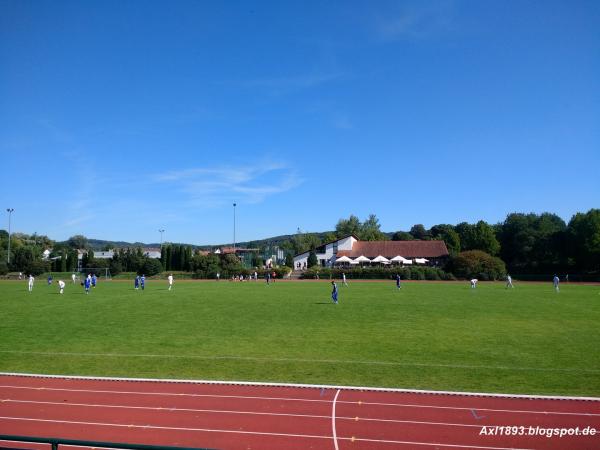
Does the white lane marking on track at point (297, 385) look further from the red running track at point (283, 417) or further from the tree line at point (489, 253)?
the tree line at point (489, 253)

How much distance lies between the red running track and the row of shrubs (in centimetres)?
5131

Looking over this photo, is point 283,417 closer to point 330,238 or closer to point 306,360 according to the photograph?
point 306,360

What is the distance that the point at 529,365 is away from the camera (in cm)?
1198

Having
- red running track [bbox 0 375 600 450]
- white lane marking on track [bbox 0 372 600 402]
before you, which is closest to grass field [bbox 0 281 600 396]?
white lane marking on track [bbox 0 372 600 402]

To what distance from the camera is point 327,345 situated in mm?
14711

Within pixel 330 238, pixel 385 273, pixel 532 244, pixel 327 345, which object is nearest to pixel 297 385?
pixel 327 345

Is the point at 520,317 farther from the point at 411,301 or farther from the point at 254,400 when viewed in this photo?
the point at 254,400

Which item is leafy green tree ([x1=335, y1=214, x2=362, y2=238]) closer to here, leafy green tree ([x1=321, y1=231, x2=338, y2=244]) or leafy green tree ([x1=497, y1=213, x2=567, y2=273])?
leafy green tree ([x1=321, y1=231, x2=338, y2=244])

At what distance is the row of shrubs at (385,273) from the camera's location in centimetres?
5934

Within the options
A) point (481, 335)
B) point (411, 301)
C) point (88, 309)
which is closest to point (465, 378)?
point (481, 335)

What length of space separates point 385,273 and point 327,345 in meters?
48.0

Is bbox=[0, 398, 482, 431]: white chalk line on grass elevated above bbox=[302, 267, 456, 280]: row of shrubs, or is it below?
below

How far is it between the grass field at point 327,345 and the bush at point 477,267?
112 ft

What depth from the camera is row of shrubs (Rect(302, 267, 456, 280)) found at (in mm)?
59344
